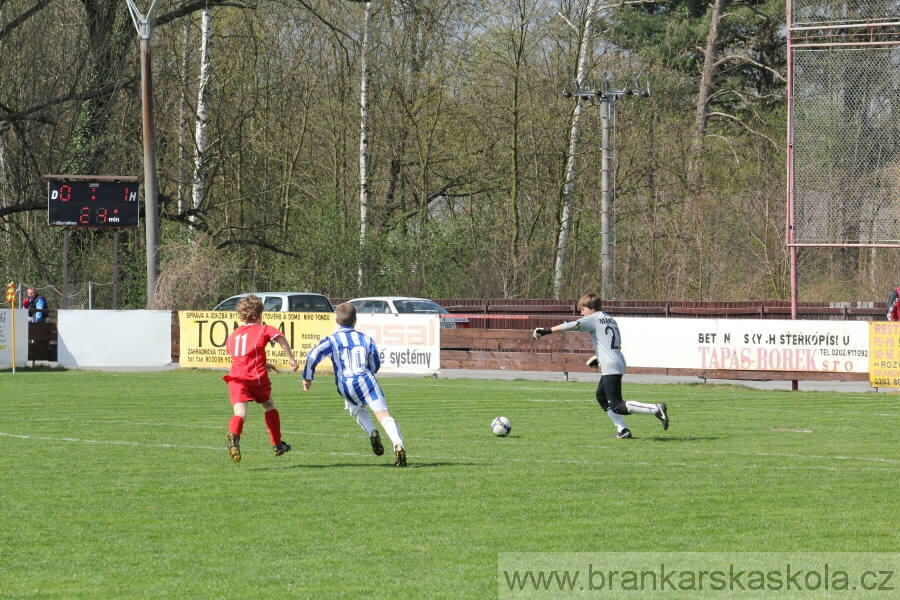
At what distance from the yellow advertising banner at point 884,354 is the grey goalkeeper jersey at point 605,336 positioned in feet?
34.0

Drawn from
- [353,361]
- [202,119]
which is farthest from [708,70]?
[353,361]

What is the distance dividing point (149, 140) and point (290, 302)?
536cm

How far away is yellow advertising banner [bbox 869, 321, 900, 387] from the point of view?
77.3ft

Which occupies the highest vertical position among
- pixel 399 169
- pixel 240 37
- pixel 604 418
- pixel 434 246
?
pixel 240 37

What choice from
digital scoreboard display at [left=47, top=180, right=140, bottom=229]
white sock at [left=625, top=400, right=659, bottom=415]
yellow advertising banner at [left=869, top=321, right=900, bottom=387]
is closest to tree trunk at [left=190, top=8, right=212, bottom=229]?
digital scoreboard display at [left=47, top=180, right=140, bottom=229]

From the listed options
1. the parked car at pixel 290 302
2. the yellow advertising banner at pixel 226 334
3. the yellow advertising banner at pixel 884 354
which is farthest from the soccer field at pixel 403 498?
the parked car at pixel 290 302

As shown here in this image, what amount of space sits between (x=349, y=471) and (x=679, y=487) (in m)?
2.96

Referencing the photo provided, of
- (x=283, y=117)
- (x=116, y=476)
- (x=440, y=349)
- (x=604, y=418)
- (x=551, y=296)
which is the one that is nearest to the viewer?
(x=116, y=476)

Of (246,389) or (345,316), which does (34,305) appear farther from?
(345,316)

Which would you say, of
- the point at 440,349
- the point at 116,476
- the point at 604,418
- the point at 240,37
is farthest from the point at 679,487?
the point at 240,37

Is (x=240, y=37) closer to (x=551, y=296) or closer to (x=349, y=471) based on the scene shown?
(x=551, y=296)

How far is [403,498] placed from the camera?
1007 centimetres

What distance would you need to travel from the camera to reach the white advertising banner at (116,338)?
3084cm

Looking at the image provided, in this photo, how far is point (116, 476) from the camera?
37.5ft
